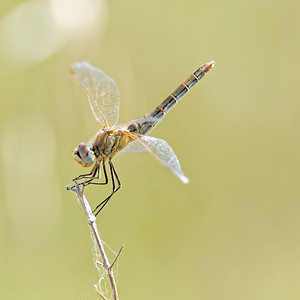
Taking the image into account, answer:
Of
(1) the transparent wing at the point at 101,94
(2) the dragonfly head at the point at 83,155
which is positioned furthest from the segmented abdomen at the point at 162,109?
(2) the dragonfly head at the point at 83,155

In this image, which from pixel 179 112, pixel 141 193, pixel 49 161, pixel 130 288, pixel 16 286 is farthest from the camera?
pixel 179 112

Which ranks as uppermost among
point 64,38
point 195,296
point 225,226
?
point 64,38

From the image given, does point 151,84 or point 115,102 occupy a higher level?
point 151,84

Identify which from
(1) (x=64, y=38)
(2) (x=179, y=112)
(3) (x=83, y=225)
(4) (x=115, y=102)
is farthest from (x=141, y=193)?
(1) (x=64, y=38)

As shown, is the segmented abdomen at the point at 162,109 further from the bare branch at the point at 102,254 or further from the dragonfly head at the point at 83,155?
the bare branch at the point at 102,254

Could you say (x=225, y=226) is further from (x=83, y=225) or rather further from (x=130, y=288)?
(x=83, y=225)

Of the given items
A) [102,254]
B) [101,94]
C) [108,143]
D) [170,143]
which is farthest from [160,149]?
[170,143]

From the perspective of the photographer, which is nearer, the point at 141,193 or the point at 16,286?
the point at 16,286

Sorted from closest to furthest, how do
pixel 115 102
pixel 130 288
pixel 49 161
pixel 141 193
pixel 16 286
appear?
pixel 49 161 < pixel 115 102 < pixel 16 286 < pixel 130 288 < pixel 141 193
